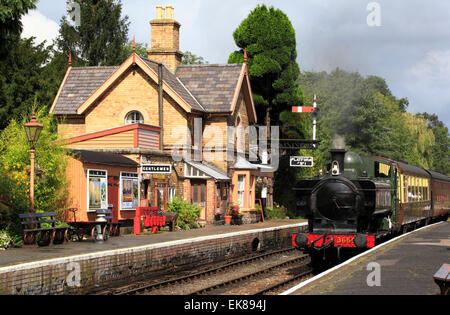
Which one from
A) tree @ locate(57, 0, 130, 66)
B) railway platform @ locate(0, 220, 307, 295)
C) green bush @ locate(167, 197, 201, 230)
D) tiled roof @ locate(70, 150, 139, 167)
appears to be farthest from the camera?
tree @ locate(57, 0, 130, 66)

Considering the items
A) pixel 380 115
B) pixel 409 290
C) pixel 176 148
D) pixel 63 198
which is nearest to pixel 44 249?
pixel 63 198

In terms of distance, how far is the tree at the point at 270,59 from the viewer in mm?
38156

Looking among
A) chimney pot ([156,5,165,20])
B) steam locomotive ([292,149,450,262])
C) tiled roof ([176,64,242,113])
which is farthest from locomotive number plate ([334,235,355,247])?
chimney pot ([156,5,165,20])

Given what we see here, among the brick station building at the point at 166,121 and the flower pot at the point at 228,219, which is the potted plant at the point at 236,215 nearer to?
the flower pot at the point at 228,219

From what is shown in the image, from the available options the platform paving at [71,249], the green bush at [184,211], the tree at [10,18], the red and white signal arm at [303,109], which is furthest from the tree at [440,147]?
the tree at [10,18]

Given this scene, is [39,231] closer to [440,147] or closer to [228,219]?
[228,219]

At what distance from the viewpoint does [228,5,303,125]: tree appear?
3816 centimetres

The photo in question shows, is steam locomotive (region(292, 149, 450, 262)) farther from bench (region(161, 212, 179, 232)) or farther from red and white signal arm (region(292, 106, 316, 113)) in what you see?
red and white signal arm (region(292, 106, 316, 113))

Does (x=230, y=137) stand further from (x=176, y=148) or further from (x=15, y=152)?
(x=15, y=152)

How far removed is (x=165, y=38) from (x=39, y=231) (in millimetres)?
18898

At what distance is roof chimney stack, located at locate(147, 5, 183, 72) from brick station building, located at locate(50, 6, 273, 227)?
0.05 metres

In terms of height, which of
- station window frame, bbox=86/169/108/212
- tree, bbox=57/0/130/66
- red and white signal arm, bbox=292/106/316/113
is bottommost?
station window frame, bbox=86/169/108/212

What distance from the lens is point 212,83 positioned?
32688 millimetres

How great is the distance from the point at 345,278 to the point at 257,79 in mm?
26641
